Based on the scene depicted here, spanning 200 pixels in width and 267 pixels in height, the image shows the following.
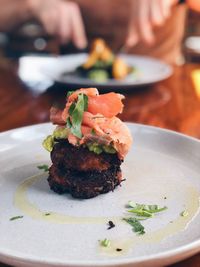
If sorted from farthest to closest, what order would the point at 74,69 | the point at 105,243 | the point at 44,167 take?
the point at 74,69 < the point at 44,167 < the point at 105,243

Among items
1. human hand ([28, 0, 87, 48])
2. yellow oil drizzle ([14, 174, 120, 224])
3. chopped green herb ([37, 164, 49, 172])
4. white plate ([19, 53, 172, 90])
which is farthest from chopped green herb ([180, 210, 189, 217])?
human hand ([28, 0, 87, 48])

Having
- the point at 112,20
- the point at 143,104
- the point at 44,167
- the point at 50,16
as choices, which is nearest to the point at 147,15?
the point at 112,20

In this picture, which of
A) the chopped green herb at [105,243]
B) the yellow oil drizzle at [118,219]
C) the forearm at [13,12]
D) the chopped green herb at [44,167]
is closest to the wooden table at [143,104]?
the chopped green herb at [44,167]

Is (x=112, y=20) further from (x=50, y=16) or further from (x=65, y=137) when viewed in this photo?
(x=65, y=137)

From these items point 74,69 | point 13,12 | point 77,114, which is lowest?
point 74,69

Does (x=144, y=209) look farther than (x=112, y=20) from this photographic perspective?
No

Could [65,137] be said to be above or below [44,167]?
above

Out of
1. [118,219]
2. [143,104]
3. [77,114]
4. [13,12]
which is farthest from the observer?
[13,12]

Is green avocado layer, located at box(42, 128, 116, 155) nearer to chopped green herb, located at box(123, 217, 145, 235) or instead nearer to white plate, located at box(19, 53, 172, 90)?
chopped green herb, located at box(123, 217, 145, 235)
